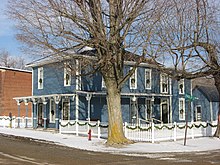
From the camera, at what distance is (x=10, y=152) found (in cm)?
1578

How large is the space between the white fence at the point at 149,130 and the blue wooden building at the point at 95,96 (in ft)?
5.41

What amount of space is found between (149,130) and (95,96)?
8.64 meters

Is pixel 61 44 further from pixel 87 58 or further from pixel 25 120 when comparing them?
pixel 25 120

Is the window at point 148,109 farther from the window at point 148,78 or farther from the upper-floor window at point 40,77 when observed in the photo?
the upper-floor window at point 40,77

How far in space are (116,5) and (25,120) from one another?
58.5 feet

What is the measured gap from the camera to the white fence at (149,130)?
20578 mm

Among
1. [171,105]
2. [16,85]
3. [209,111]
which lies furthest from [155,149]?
[16,85]

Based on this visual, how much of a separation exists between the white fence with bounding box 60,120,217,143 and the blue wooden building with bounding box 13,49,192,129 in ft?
5.41

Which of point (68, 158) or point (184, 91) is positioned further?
point (184, 91)

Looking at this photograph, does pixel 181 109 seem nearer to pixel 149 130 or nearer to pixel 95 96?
pixel 95 96

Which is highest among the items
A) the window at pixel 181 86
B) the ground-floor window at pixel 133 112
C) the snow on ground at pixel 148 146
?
the window at pixel 181 86

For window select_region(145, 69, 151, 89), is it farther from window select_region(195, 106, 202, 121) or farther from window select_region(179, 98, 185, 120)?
window select_region(195, 106, 202, 121)

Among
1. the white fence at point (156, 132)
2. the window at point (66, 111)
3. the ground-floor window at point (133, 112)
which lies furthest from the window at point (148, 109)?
the white fence at point (156, 132)

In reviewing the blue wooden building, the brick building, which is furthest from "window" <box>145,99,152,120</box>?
the brick building
